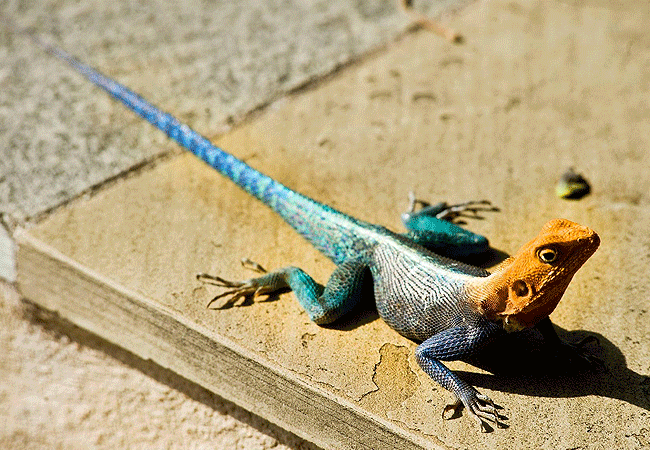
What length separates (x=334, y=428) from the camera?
7.58ft

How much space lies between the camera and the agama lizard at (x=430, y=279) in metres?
2.05

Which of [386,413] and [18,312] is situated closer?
[386,413]

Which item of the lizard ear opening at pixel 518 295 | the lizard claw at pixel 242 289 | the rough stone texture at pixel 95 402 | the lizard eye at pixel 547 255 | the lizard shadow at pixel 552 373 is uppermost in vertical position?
the lizard eye at pixel 547 255

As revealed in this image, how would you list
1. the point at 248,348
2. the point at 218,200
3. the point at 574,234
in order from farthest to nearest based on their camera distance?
the point at 218,200 < the point at 248,348 < the point at 574,234

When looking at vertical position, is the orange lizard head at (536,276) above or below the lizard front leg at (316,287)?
above

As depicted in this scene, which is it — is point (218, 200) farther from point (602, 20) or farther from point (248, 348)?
point (602, 20)

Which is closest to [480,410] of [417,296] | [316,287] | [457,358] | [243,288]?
[457,358]

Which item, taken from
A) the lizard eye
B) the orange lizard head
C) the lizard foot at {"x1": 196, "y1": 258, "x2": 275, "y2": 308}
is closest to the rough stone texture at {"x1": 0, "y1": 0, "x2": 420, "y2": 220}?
the lizard foot at {"x1": 196, "y1": 258, "x2": 275, "y2": 308}

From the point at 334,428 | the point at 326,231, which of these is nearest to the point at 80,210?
the point at 326,231

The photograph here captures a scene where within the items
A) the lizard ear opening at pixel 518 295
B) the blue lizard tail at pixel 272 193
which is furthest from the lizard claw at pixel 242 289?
the lizard ear opening at pixel 518 295

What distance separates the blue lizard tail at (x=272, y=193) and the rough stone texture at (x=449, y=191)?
0.09m

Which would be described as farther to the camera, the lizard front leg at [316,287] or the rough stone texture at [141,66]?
the rough stone texture at [141,66]

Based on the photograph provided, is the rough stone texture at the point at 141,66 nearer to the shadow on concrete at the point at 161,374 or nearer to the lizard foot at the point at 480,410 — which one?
the shadow on concrete at the point at 161,374

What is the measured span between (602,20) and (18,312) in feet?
12.0
